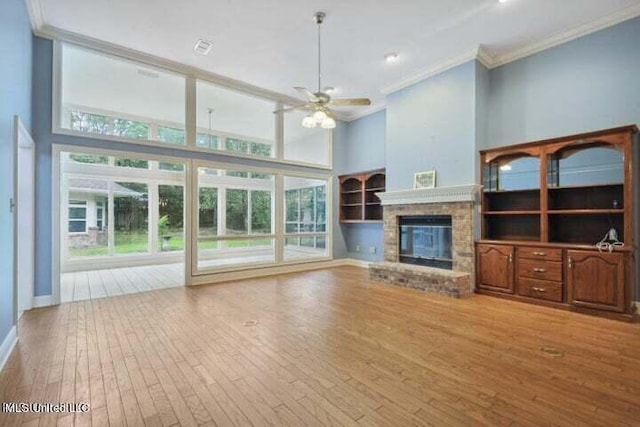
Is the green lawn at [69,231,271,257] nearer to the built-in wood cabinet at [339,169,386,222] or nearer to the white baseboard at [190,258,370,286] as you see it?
the white baseboard at [190,258,370,286]

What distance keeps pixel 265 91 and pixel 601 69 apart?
5602 mm

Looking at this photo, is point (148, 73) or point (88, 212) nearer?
point (148, 73)

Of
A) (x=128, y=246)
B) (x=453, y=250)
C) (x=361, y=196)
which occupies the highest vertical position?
(x=361, y=196)

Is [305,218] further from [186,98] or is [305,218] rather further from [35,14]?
[35,14]

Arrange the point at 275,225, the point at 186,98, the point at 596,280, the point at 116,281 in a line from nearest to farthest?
the point at 596,280 → the point at 186,98 → the point at 116,281 → the point at 275,225

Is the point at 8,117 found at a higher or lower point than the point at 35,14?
lower

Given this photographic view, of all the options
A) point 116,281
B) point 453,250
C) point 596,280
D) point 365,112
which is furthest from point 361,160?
point 116,281

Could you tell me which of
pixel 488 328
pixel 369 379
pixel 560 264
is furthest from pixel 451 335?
pixel 560 264

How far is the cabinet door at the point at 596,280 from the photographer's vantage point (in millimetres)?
3639

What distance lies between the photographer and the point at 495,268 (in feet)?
15.4

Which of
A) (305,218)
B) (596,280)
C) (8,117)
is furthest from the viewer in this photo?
(305,218)

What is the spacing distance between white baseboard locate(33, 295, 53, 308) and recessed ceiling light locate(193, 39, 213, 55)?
170 inches

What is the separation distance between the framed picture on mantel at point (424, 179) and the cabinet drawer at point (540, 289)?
6.83 feet

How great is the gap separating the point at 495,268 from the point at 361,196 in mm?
3584
